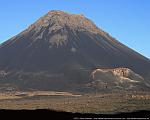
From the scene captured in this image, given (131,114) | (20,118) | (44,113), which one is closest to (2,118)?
(20,118)

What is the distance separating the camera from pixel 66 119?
38438mm

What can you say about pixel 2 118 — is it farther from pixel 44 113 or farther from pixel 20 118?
pixel 44 113

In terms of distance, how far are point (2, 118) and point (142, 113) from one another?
550 inches

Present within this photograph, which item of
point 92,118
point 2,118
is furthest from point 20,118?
point 92,118

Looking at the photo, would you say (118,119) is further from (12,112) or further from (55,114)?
(12,112)

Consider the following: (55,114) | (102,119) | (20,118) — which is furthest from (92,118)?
(20,118)

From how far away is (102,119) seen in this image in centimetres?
3806

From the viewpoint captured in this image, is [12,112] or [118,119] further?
[12,112]

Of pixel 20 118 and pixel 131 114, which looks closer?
pixel 20 118

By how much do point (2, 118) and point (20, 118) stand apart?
1.57 m

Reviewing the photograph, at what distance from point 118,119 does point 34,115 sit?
763 centimetres

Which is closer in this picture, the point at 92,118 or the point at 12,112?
the point at 92,118

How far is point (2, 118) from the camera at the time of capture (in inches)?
1494

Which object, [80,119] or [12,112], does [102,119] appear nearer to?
[80,119]
